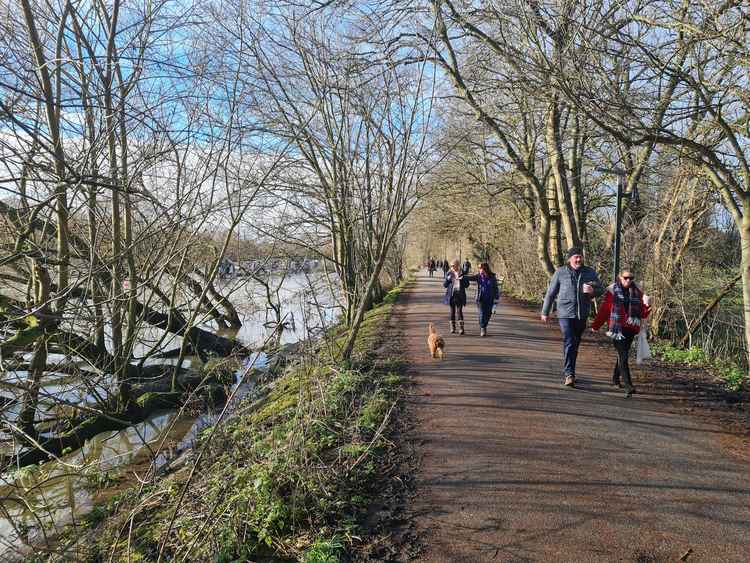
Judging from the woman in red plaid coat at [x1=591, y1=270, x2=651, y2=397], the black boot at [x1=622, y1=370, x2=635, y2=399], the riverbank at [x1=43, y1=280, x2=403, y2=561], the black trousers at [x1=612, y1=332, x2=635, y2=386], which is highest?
the woman in red plaid coat at [x1=591, y1=270, x2=651, y2=397]

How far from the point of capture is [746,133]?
7898 millimetres

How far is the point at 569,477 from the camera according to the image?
13.8 ft

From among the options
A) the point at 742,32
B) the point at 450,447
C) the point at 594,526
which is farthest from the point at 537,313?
the point at 594,526

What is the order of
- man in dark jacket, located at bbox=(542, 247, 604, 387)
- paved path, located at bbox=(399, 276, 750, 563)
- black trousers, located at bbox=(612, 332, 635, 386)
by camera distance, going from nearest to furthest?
1. paved path, located at bbox=(399, 276, 750, 563)
2. black trousers, located at bbox=(612, 332, 635, 386)
3. man in dark jacket, located at bbox=(542, 247, 604, 387)

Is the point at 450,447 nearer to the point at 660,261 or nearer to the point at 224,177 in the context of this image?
the point at 224,177

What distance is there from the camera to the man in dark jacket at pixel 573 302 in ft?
22.5

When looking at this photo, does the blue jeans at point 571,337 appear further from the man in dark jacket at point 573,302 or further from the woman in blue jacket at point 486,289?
the woman in blue jacket at point 486,289

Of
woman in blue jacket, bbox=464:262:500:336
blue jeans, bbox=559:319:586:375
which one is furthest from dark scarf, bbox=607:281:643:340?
woman in blue jacket, bbox=464:262:500:336

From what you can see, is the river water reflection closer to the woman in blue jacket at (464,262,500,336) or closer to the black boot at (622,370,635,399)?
the woman in blue jacket at (464,262,500,336)

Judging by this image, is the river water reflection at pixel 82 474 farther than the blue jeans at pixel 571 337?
No

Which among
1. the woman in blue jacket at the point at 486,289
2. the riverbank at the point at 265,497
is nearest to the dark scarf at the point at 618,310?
the riverbank at the point at 265,497

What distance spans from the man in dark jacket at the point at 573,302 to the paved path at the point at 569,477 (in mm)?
511

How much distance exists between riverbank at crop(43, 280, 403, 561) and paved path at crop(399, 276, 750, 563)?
21.6 inches

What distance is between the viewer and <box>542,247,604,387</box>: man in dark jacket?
686 cm
